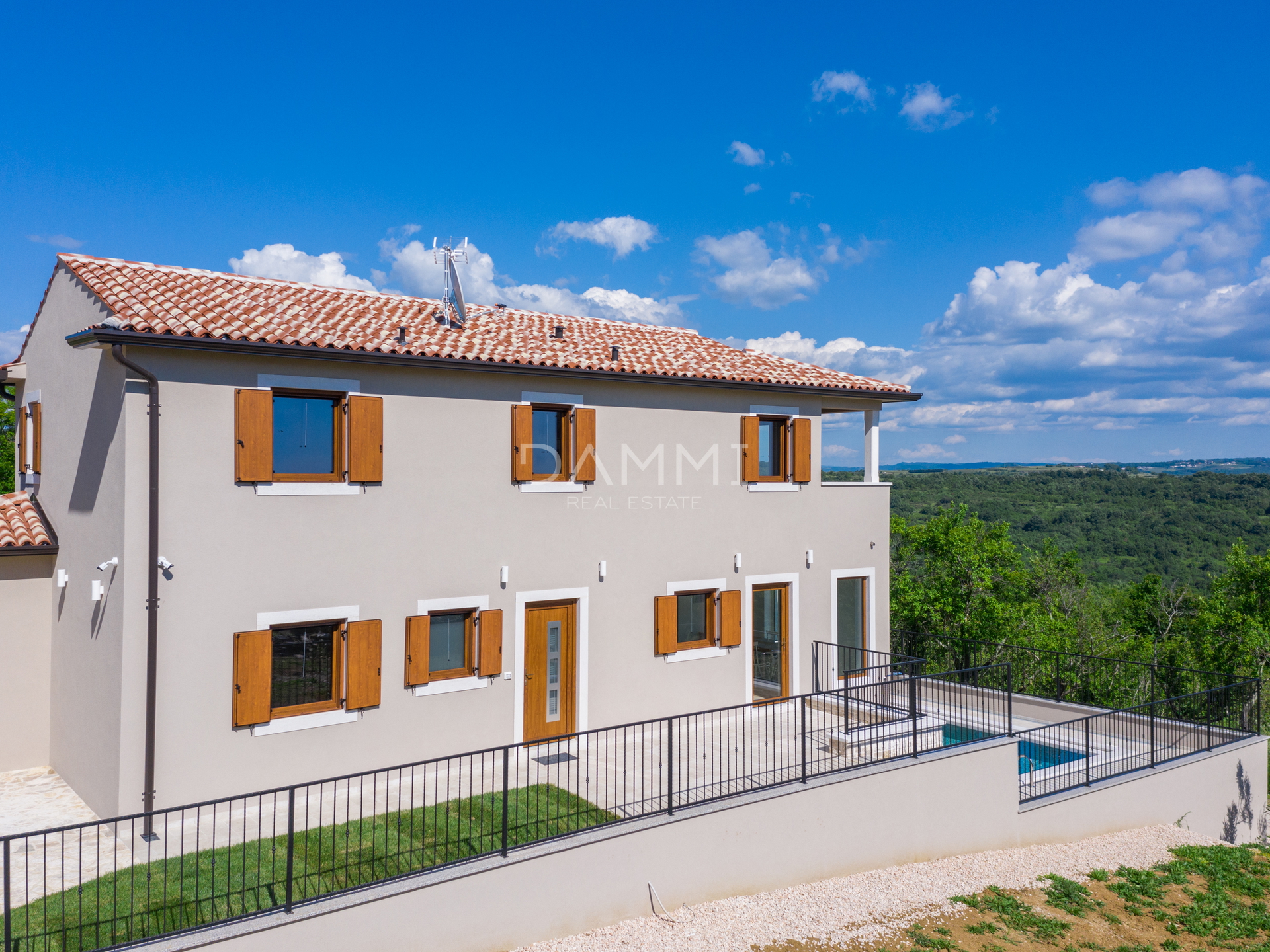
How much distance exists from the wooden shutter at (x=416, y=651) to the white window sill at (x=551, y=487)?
2275 mm

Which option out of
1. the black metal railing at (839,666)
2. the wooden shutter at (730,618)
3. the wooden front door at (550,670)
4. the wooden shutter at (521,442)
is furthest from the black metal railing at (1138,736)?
the wooden shutter at (521,442)

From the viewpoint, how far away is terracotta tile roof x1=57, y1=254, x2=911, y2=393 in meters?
9.93

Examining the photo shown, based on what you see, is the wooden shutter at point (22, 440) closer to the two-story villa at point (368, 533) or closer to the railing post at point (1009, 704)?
the two-story villa at point (368, 533)

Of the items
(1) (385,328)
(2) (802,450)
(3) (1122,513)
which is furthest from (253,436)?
(3) (1122,513)

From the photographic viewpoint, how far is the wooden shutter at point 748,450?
545 inches

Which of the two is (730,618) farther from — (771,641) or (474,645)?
(474,645)

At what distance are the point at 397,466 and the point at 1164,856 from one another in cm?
1179

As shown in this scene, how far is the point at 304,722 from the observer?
32.7 ft

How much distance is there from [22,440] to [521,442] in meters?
8.73

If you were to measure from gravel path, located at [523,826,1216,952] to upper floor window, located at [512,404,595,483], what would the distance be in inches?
237

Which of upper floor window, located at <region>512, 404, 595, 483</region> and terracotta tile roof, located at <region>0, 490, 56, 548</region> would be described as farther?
upper floor window, located at <region>512, 404, 595, 483</region>

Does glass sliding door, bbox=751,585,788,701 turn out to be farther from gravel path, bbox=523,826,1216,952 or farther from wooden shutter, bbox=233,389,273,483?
wooden shutter, bbox=233,389,273,483

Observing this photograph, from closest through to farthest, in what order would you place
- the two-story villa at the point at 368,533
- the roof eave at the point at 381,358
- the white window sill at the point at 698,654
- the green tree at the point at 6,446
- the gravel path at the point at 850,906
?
the gravel path at the point at 850,906, the roof eave at the point at 381,358, the two-story villa at the point at 368,533, the white window sill at the point at 698,654, the green tree at the point at 6,446

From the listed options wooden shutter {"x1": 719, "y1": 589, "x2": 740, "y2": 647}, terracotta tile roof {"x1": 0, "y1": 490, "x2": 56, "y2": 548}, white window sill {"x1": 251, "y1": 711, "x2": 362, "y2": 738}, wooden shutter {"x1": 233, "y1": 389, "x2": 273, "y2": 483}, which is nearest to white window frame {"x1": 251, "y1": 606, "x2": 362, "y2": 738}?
white window sill {"x1": 251, "y1": 711, "x2": 362, "y2": 738}
